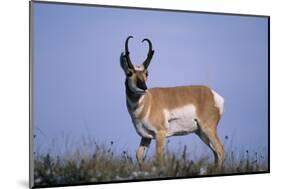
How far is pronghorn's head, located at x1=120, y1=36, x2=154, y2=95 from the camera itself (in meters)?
4.64

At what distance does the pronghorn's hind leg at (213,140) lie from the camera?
4.91 meters

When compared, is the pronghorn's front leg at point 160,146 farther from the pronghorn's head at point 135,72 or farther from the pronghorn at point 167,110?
the pronghorn's head at point 135,72

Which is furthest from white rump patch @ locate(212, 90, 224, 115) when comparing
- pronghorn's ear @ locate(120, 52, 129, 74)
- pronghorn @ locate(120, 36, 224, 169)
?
pronghorn's ear @ locate(120, 52, 129, 74)

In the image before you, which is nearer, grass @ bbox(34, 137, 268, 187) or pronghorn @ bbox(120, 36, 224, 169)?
grass @ bbox(34, 137, 268, 187)

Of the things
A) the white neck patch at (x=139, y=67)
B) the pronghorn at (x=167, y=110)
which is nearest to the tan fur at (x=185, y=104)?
the pronghorn at (x=167, y=110)

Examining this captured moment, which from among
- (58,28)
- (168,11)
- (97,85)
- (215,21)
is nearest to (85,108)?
(97,85)

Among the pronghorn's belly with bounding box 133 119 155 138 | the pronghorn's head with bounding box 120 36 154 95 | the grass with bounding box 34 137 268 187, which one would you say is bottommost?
the grass with bounding box 34 137 268 187

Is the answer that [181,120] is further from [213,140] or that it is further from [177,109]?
[213,140]

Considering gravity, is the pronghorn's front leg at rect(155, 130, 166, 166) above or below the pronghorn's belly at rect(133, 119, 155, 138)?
below

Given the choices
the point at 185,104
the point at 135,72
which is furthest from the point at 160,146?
the point at 135,72

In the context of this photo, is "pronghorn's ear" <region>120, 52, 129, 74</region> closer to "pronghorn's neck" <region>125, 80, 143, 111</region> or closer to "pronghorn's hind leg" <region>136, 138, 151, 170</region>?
"pronghorn's neck" <region>125, 80, 143, 111</region>

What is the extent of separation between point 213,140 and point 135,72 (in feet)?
2.92

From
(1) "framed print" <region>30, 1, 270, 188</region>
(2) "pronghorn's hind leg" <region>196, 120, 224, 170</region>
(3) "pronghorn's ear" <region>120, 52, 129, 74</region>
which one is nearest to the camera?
(1) "framed print" <region>30, 1, 270, 188</region>

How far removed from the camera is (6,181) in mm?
4500
